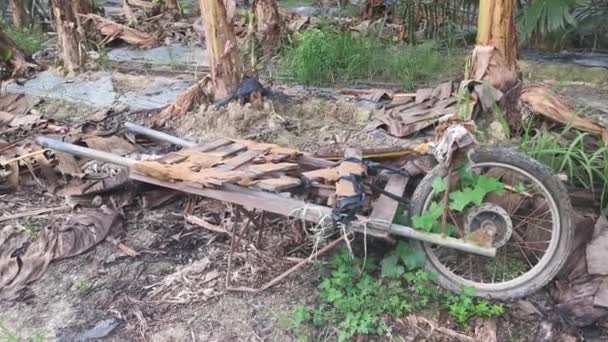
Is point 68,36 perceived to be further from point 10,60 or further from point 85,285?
point 85,285

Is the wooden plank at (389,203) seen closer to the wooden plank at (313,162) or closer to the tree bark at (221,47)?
the wooden plank at (313,162)

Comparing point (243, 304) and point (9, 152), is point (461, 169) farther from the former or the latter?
point (9, 152)

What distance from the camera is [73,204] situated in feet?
11.8

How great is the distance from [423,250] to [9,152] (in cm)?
258

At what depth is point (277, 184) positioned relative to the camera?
9.30 feet

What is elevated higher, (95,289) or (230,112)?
(230,112)

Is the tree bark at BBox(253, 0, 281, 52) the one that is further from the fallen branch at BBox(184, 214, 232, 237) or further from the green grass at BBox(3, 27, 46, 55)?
the fallen branch at BBox(184, 214, 232, 237)

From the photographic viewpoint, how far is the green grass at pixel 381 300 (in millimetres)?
2752

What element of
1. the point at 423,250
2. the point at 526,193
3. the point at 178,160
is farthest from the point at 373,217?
the point at 178,160

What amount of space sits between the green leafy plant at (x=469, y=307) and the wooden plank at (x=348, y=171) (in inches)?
26.0

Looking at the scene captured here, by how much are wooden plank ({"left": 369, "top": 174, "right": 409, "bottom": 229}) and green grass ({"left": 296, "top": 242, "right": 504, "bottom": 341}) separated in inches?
8.1

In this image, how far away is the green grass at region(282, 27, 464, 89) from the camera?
15.7ft

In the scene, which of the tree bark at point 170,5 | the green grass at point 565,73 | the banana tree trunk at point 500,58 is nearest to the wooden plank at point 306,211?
the banana tree trunk at point 500,58

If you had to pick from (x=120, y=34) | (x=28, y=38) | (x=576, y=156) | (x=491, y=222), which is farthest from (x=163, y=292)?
(x=28, y=38)
